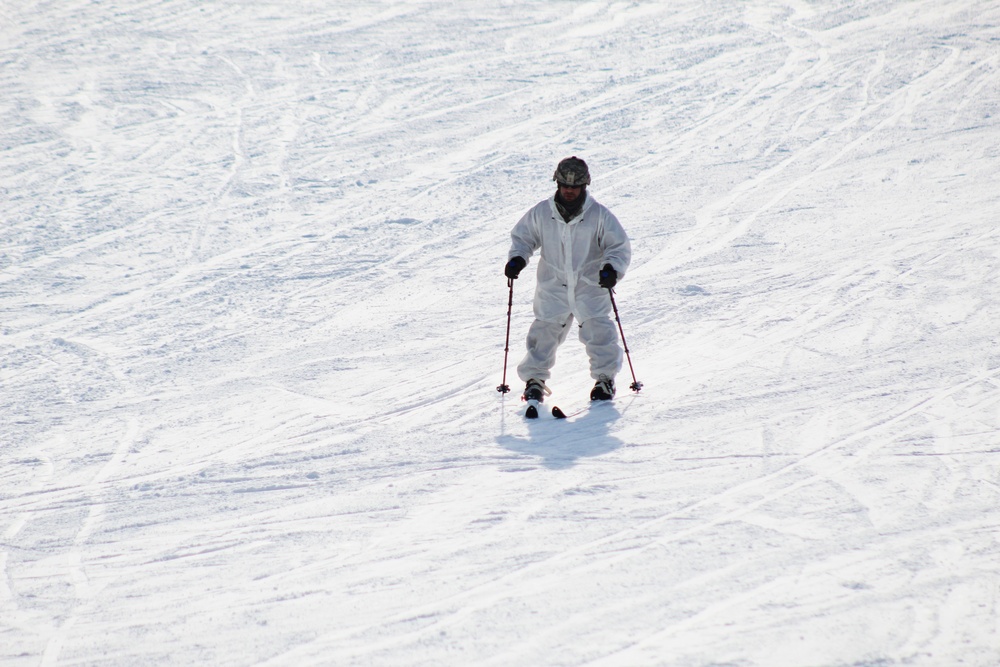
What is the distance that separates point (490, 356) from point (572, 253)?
1.35 meters

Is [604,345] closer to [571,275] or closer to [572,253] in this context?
[571,275]

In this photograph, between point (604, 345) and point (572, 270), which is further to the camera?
point (604, 345)

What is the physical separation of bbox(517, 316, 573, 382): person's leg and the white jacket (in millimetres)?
69

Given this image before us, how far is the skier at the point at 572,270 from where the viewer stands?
5.17 m

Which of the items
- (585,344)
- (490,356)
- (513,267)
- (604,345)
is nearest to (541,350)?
(585,344)

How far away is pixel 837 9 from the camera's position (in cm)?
1436

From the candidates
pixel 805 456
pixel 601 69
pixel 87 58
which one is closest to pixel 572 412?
pixel 805 456

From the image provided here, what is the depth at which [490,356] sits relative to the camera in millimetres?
6414

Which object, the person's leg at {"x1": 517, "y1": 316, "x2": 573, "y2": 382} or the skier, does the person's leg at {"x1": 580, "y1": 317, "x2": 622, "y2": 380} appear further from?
the person's leg at {"x1": 517, "y1": 316, "x2": 573, "y2": 382}

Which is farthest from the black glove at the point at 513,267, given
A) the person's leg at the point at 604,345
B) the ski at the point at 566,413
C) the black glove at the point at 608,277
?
the ski at the point at 566,413

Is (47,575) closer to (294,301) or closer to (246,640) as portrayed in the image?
(246,640)

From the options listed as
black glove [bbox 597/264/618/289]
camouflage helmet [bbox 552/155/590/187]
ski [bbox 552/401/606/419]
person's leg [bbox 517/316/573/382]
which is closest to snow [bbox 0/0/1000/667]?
Result: ski [bbox 552/401/606/419]

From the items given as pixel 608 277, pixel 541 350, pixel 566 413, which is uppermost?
Result: pixel 608 277

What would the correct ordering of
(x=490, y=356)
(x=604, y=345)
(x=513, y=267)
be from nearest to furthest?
(x=513, y=267) < (x=604, y=345) < (x=490, y=356)
